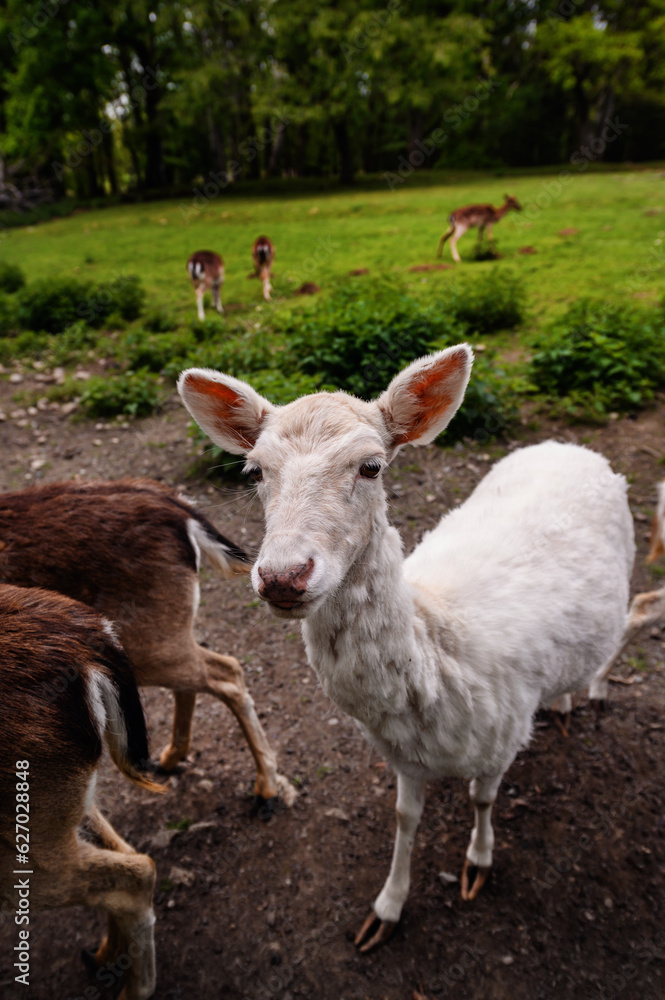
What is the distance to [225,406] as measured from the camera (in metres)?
2.07

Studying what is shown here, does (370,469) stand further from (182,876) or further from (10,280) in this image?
(10,280)

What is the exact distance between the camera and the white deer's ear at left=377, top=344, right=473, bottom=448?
6.14 ft

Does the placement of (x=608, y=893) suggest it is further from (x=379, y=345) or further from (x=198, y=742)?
(x=379, y=345)

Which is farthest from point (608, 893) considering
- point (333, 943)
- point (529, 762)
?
point (333, 943)

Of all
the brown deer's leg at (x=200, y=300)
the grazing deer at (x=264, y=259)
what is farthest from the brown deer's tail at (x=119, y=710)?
the grazing deer at (x=264, y=259)

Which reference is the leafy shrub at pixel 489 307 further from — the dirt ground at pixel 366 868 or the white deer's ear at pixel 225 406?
the white deer's ear at pixel 225 406

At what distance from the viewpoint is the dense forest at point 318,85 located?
18812 mm

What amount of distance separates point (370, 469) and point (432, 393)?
429mm

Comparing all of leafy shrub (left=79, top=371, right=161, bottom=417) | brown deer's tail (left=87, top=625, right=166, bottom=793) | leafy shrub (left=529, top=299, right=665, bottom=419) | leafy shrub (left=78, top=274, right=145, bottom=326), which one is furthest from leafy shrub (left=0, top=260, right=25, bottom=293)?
brown deer's tail (left=87, top=625, right=166, bottom=793)

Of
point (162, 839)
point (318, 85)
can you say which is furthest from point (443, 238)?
point (318, 85)

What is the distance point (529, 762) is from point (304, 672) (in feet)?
4.84

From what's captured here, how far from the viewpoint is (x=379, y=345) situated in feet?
19.3

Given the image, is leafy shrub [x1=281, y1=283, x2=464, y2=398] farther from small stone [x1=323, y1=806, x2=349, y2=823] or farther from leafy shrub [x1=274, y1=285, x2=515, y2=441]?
small stone [x1=323, y1=806, x2=349, y2=823]

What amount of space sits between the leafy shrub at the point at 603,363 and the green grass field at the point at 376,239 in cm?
180
